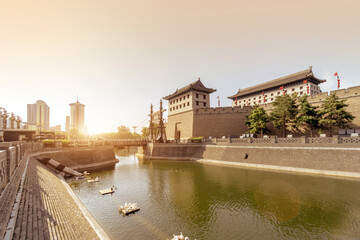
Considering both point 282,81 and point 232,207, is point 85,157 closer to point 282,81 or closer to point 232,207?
point 232,207

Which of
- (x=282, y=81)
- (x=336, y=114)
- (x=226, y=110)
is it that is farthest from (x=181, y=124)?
(x=282, y=81)

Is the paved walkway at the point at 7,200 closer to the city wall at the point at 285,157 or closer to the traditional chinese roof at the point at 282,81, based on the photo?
the city wall at the point at 285,157

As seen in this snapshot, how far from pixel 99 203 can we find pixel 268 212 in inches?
489

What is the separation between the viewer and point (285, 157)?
22.6 m

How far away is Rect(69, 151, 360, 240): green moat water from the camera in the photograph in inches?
354

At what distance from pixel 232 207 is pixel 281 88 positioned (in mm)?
48356

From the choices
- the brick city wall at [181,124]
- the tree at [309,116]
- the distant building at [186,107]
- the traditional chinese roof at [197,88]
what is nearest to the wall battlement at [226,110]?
the distant building at [186,107]

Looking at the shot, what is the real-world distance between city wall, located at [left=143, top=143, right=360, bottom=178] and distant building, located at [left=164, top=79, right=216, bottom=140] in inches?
372

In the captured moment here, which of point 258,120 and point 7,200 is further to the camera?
point 258,120

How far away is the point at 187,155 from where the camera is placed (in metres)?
34.3

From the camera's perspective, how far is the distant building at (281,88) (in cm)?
4512

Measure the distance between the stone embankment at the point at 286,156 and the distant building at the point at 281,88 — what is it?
24.3 meters

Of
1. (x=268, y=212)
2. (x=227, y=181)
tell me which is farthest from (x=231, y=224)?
(x=227, y=181)

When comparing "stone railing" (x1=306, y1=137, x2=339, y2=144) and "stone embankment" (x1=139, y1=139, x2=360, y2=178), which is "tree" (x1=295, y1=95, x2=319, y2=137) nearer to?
"stone railing" (x1=306, y1=137, x2=339, y2=144)
